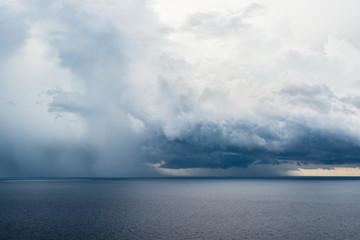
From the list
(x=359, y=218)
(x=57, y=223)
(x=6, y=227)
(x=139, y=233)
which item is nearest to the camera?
(x=139, y=233)

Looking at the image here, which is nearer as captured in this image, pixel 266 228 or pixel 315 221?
pixel 266 228

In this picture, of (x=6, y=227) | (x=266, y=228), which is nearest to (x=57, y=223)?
(x=6, y=227)

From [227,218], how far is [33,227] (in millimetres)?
51014

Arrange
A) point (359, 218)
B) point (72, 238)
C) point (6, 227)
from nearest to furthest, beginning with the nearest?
point (72, 238)
point (6, 227)
point (359, 218)

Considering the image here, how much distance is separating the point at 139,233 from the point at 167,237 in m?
7.31

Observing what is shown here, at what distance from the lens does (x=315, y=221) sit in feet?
274

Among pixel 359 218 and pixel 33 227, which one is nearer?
pixel 33 227

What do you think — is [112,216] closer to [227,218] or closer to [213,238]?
[227,218]

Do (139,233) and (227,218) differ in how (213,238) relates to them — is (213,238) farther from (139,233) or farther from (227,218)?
(227,218)

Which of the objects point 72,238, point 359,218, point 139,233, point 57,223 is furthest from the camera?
point 359,218

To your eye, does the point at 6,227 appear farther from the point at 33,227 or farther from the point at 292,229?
the point at 292,229

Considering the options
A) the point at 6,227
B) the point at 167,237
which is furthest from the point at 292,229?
the point at 6,227

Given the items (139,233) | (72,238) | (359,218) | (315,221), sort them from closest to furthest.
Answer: (72,238)
(139,233)
(315,221)
(359,218)

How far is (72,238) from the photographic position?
197 ft
